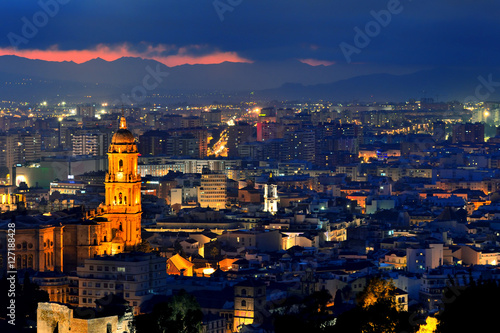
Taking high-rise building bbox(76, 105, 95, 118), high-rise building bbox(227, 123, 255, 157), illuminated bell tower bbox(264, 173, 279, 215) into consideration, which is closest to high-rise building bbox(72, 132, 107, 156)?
high-rise building bbox(227, 123, 255, 157)

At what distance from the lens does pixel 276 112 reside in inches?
6865

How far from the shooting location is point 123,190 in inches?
1802

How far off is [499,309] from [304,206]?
44.2 m

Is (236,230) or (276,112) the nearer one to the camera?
(236,230)

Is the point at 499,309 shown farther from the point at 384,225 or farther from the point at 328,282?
the point at 384,225

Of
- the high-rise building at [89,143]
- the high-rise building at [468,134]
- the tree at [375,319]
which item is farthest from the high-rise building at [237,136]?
the tree at [375,319]

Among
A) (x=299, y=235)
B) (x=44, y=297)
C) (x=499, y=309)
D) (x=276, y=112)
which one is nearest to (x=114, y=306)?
(x=44, y=297)

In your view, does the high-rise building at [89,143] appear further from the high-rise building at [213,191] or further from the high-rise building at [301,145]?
the high-rise building at [213,191]

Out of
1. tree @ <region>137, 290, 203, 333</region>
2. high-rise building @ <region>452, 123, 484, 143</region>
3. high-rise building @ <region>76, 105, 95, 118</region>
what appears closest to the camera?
tree @ <region>137, 290, 203, 333</region>

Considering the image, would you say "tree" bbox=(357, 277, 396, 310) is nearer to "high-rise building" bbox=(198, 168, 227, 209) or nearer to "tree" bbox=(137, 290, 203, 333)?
"tree" bbox=(137, 290, 203, 333)

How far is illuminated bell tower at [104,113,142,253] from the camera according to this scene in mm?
45562

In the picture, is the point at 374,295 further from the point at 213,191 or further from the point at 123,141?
the point at 213,191

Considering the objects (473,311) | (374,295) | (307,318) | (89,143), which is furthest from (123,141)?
(89,143)

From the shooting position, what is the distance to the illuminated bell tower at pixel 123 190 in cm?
4556
